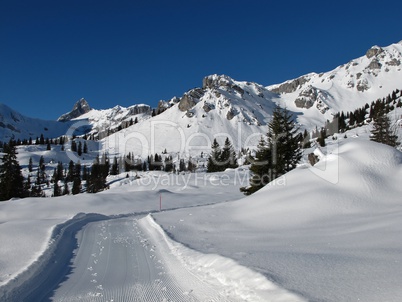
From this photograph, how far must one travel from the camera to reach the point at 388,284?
4.72 meters

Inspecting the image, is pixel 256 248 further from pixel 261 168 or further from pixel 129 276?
pixel 261 168

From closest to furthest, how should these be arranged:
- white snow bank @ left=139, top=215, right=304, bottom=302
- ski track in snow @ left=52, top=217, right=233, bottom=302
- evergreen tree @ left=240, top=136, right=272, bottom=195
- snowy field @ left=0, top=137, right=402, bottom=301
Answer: white snow bank @ left=139, top=215, right=304, bottom=302, snowy field @ left=0, top=137, right=402, bottom=301, ski track in snow @ left=52, top=217, right=233, bottom=302, evergreen tree @ left=240, top=136, right=272, bottom=195

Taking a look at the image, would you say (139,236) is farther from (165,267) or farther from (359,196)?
(359,196)

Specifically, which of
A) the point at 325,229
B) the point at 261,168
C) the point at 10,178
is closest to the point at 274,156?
the point at 261,168

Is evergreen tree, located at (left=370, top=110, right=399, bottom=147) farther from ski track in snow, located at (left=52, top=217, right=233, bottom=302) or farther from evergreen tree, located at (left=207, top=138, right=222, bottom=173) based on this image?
ski track in snow, located at (left=52, top=217, right=233, bottom=302)

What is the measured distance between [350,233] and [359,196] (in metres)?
4.26

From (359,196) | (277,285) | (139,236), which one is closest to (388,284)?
(277,285)

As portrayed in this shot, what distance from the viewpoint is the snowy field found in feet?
18.0

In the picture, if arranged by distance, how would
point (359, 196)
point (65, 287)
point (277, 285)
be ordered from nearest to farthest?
1. point (277, 285)
2. point (65, 287)
3. point (359, 196)

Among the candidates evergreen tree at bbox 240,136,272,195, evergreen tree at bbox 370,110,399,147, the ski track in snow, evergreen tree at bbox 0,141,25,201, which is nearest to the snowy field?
the ski track in snow

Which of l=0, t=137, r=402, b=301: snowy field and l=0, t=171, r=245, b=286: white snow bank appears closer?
l=0, t=137, r=402, b=301: snowy field

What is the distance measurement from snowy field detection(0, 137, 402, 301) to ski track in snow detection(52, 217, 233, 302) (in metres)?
0.02

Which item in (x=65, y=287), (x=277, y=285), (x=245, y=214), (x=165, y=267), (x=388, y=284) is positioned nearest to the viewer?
(x=388, y=284)

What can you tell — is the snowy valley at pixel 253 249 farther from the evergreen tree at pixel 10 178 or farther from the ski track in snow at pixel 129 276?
the evergreen tree at pixel 10 178
